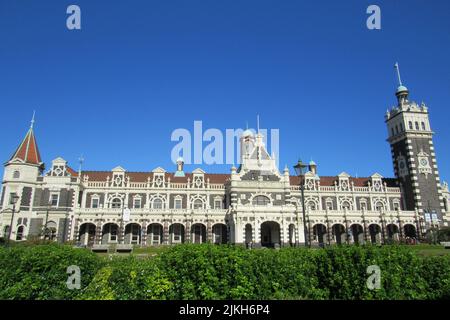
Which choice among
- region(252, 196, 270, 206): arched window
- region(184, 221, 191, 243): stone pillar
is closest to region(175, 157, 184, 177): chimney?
region(184, 221, 191, 243): stone pillar

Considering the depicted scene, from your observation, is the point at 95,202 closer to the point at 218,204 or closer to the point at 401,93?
the point at 218,204

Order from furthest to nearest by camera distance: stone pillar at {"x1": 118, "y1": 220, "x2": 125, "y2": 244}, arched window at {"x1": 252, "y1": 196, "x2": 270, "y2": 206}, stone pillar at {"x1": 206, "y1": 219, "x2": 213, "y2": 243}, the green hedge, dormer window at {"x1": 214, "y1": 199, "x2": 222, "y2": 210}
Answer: dormer window at {"x1": 214, "y1": 199, "x2": 222, "y2": 210}
arched window at {"x1": 252, "y1": 196, "x2": 270, "y2": 206}
stone pillar at {"x1": 206, "y1": 219, "x2": 213, "y2": 243}
stone pillar at {"x1": 118, "y1": 220, "x2": 125, "y2": 244}
the green hedge

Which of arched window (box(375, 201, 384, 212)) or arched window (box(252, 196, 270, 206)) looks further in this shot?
arched window (box(375, 201, 384, 212))

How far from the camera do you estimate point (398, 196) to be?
57281mm

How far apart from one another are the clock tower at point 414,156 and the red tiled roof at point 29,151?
6034cm

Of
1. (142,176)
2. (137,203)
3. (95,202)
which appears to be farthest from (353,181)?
(95,202)

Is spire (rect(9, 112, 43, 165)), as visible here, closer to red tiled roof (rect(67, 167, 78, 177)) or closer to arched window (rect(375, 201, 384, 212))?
red tiled roof (rect(67, 167, 78, 177))

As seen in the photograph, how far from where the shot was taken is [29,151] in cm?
4847

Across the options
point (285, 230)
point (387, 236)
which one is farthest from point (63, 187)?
point (387, 236)

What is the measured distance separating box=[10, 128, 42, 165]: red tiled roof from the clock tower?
198 ft

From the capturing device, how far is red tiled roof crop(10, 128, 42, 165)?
47.3 meters

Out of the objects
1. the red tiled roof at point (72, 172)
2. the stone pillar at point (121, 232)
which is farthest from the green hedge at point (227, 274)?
the red tiled roof at point (72, 172)

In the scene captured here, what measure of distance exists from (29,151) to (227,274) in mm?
48836

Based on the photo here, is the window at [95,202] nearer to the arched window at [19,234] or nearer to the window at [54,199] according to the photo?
the window at [54,199]
